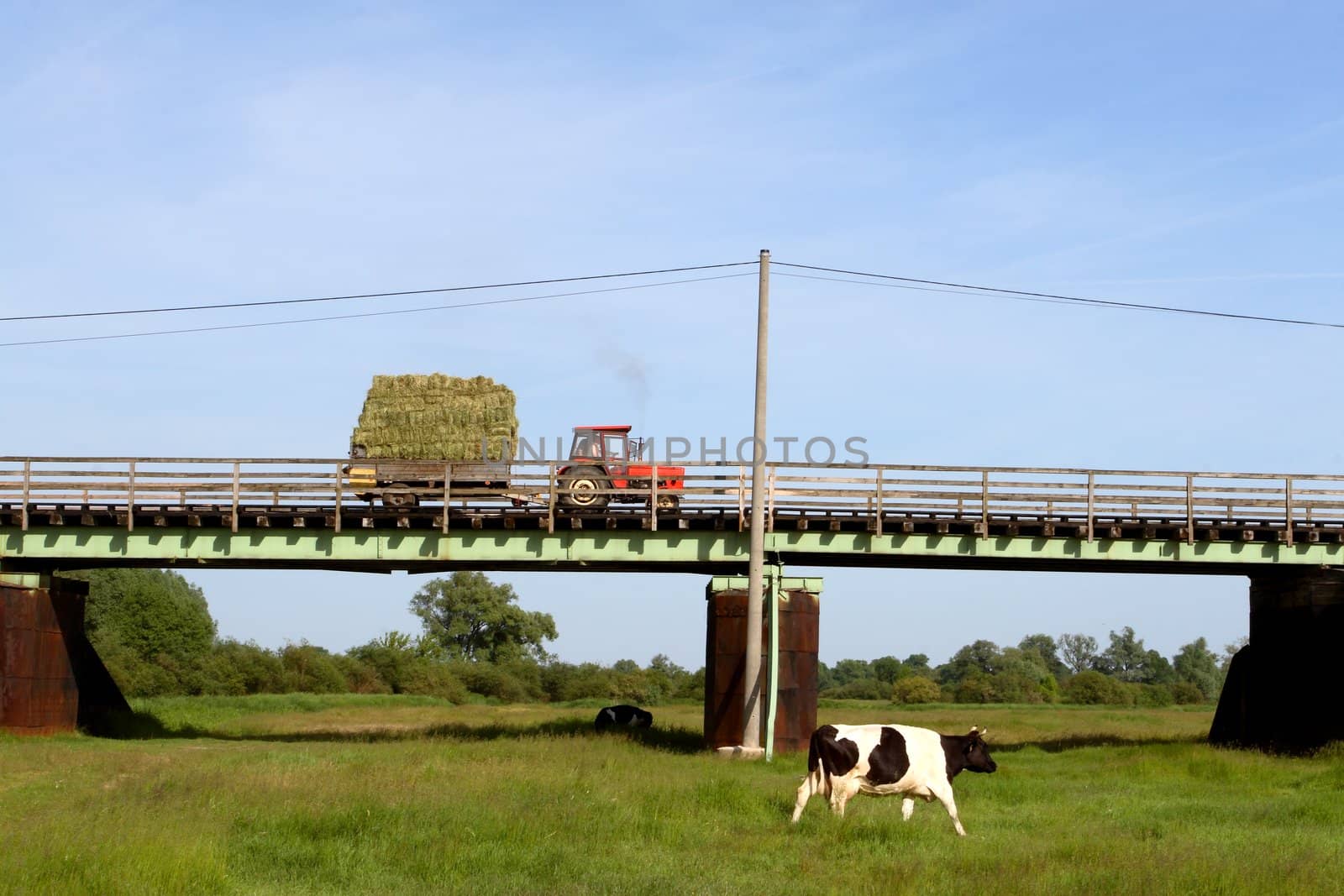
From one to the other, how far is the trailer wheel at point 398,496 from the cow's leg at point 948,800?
61.2ft

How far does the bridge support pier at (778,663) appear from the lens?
93.3 ft

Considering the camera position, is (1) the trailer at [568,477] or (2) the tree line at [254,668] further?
(2) the tree line at [254,668]

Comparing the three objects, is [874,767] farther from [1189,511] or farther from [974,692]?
[974,692]

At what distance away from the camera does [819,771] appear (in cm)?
1681

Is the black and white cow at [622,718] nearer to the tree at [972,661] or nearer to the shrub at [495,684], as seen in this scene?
the shrub at [495,684]

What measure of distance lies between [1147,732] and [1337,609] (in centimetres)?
956

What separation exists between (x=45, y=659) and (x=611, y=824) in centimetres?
1958

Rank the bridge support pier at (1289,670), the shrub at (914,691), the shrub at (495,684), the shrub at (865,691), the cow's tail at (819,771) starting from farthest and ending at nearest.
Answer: the shrub at (865,691) < the shrub at (914,691) < the shrub at (495,684) < the bridge support pier at (1289,670) < the cow's tail at (819,771)

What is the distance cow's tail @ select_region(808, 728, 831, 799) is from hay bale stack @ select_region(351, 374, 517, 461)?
1779 cm

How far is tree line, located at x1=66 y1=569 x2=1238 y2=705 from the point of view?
60094 millimetres

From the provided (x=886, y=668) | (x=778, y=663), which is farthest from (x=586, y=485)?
(x=886, y=668)

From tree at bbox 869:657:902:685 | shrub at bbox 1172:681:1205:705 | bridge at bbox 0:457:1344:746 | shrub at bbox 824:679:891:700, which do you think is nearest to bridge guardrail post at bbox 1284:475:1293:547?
bridge at bbox 0:457:1344:746

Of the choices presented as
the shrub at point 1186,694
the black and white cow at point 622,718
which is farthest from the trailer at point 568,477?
the shrub at point 1186,694

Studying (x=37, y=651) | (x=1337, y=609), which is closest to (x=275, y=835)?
(x=37, y=651)
